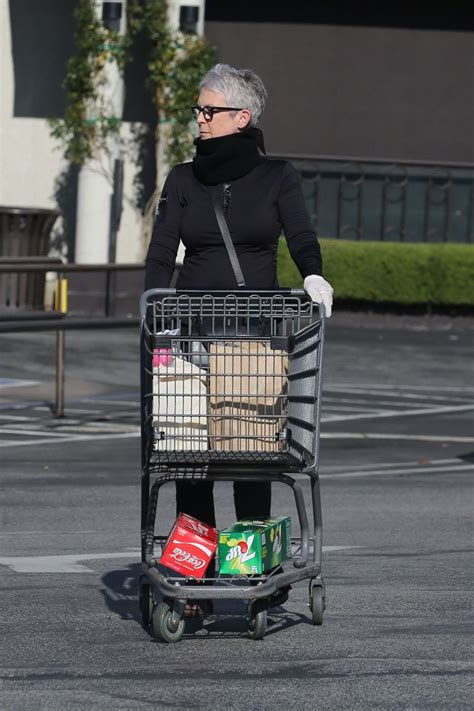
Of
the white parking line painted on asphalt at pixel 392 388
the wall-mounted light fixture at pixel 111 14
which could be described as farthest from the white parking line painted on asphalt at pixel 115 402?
the wall-mounted light fixture at pixel 111 14

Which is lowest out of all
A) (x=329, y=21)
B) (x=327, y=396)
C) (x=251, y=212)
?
(x=327, y=396)

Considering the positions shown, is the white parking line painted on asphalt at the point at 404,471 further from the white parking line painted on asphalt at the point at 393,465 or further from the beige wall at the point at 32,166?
the beige wall at the point at 32,166

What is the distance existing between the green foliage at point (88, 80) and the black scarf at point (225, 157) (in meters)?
17.2

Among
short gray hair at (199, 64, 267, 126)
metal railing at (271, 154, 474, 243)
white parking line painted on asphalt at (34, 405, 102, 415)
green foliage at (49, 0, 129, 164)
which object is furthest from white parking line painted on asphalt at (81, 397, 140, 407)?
metal railing at (271, 154, 474, 243)

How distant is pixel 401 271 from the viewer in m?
23.0

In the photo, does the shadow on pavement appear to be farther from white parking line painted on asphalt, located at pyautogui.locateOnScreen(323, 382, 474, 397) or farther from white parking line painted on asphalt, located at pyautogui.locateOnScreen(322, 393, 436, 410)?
white parking line painted on asphalt, located at pyautogui.locateOnScreen(323, 382, 474, 397)

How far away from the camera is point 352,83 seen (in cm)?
2492

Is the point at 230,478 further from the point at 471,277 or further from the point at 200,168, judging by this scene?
the point at 471,277

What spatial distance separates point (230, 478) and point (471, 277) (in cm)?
1739

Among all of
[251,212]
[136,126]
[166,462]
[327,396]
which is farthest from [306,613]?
[136,126]

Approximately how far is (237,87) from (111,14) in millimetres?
17141

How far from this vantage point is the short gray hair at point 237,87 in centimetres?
637

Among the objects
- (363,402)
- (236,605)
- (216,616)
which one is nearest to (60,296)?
(363,402)

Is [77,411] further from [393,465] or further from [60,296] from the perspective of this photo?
[393,465]
